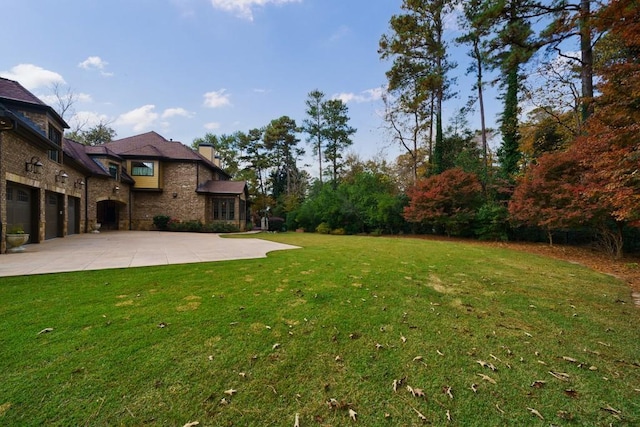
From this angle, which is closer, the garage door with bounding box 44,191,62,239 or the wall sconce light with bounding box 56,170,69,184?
the garage door with bounding box 44,191,62,239

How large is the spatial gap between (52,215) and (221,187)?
9876 millimetres

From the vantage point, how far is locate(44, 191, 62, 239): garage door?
34.7 feet

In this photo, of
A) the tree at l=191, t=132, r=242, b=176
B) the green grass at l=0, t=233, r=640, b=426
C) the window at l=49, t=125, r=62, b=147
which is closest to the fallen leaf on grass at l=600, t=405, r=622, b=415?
the green grass at l=0, t=233, r=640, b=426

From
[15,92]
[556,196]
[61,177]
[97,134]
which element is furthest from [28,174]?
[97,134]

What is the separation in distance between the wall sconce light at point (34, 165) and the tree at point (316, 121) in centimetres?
2130

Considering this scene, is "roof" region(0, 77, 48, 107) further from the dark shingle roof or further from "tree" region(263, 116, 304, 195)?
"tree" region(263, 116, 304, 195)

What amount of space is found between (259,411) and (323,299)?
2177 mm

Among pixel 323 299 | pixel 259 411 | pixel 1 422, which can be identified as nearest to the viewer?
pixel 1 422

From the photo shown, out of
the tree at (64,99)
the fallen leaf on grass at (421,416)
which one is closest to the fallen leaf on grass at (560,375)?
the fallen leaf on grass at (421,416)

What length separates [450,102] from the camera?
741 inches

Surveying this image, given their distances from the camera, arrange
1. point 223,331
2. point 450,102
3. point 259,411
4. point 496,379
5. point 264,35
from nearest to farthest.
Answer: point 259,411
point 496,379
point 223,331
point 264,35
point 450,102

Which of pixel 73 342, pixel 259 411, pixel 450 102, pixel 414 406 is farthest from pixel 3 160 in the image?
pixel 450 102

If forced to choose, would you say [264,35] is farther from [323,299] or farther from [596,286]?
[596,286]

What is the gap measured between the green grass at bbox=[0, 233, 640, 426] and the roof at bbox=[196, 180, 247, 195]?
15.1 m
